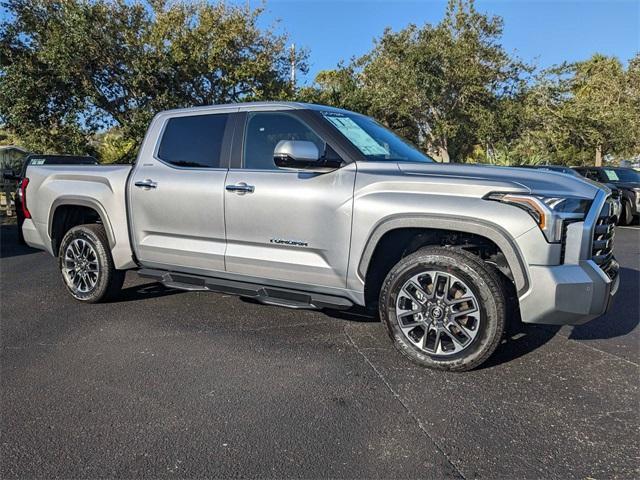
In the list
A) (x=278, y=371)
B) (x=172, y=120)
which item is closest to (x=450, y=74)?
(x=172, y=120)

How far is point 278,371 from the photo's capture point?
11.7ft

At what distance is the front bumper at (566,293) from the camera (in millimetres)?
3100

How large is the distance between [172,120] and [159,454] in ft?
10.8

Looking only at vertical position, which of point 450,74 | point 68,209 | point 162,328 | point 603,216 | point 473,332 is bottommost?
point 162,328

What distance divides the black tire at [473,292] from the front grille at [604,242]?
648mm

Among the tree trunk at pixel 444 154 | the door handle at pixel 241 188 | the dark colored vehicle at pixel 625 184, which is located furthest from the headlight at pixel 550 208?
the tree trunk at pixel 444 154

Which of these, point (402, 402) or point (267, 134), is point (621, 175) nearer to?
point (267, 134)

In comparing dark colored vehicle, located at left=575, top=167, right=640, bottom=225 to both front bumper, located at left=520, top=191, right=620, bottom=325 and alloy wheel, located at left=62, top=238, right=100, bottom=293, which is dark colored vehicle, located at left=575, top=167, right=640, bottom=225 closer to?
front bumper, located at left=520, top=191, right=620, bottom=325

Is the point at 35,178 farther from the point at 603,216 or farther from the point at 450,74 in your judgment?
the point at 450,74

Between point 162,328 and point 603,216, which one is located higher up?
point 603,216

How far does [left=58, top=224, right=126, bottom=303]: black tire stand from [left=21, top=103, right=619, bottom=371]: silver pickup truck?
0.05ft

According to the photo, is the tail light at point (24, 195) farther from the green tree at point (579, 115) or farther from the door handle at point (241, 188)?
the green tree at point (579, 115)

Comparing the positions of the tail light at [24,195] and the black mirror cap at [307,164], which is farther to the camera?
the tail light at [24,195]

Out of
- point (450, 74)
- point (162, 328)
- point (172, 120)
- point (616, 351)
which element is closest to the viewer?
point (616, 351)
